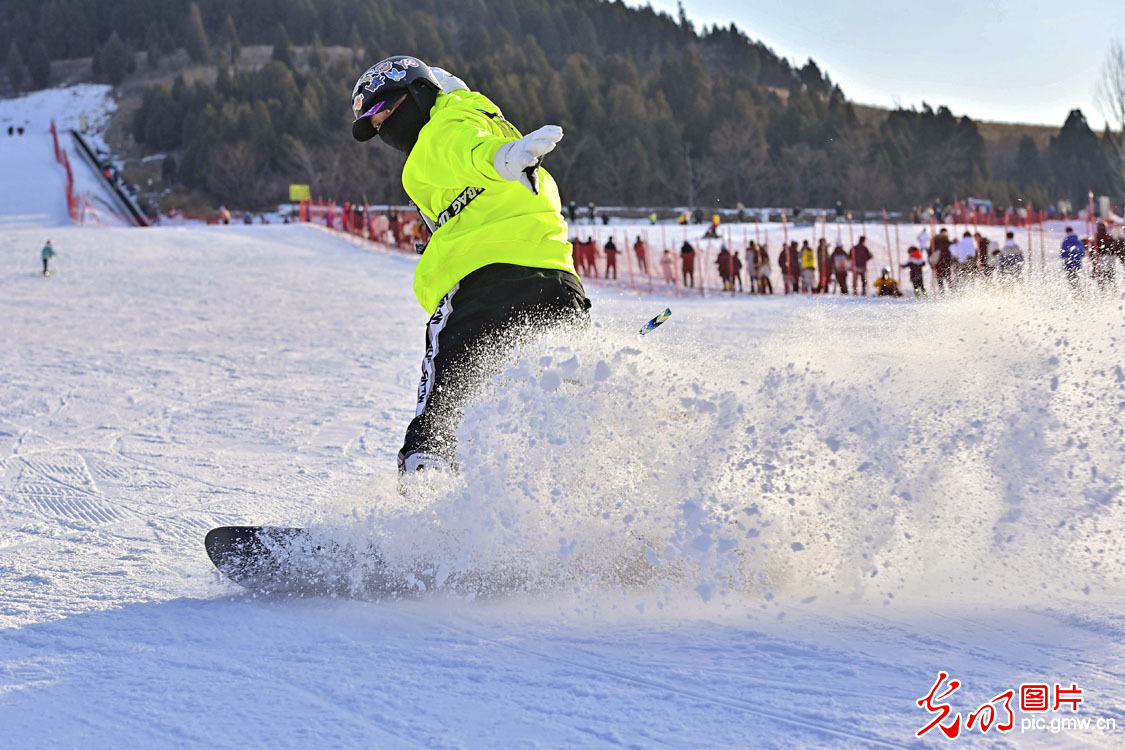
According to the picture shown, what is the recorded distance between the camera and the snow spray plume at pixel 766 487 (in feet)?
9.11

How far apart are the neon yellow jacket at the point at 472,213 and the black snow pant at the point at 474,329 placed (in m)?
0.05

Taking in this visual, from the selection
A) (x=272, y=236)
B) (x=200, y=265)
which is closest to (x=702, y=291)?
(x=200, y=265)

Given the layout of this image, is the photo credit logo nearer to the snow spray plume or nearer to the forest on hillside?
the snow spray plume

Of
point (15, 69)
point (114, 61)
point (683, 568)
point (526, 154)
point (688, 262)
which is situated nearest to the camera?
point (526, 154)

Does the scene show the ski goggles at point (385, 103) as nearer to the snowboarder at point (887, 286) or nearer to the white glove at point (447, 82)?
the white glove at point (447, 82)

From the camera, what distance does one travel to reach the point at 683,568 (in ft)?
9.07

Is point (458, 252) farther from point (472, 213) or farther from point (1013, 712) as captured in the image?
point (1013, 712)

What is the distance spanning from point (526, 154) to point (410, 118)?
74 cm

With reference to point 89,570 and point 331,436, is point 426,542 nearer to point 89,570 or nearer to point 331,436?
point 89,570

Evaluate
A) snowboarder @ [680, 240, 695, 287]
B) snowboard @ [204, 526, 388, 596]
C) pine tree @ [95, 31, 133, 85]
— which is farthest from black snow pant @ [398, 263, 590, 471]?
pine tree @ [95, 31, 133, 85]

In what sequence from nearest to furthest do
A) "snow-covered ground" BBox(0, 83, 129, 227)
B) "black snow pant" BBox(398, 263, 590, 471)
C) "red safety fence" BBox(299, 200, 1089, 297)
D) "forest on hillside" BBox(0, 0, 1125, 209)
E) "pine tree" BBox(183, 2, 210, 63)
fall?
"black snow pant" BBox(398, 263, 590, 471) < "red safety fence" BBox(299, 200, 1089, 297) < "snow-covered ground" BBox(0, 83, 129, 227) < "forest on hillside" BBox(0, 0, 1125, 209) < "pine tree" BBox(183, 2, 210, 63)

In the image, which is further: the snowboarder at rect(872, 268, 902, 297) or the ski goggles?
the snowboarder at rect(872, 268, 902, 297)

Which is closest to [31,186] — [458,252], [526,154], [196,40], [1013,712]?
[458,252]

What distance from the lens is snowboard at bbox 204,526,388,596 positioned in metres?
2.95
